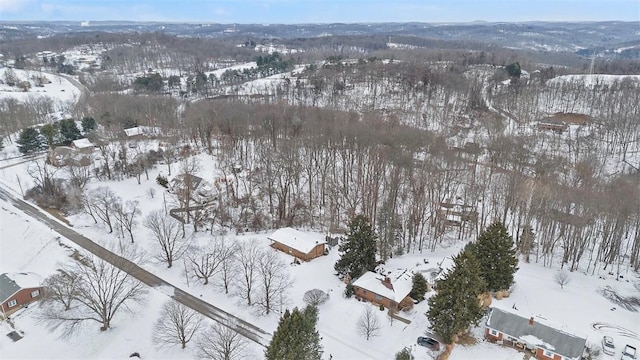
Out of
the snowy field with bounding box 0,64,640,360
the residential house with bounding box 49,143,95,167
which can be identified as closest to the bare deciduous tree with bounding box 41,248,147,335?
the snowy field with bounding box 0,64,640,360

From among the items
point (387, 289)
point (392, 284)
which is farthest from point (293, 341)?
point (392, 284)

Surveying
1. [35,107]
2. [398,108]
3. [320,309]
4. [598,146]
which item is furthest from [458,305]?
[35,107]

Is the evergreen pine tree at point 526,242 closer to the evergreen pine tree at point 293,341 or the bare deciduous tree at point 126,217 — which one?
the evergreen pine tree at point 293,341

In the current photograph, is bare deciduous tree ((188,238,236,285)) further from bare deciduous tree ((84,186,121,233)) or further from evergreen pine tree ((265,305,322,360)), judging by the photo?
evergreen pine tree ((265,305,322,360))

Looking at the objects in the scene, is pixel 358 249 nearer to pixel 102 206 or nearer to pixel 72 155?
pixel 102 206

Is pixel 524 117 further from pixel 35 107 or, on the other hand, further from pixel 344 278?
pixel 35 107
